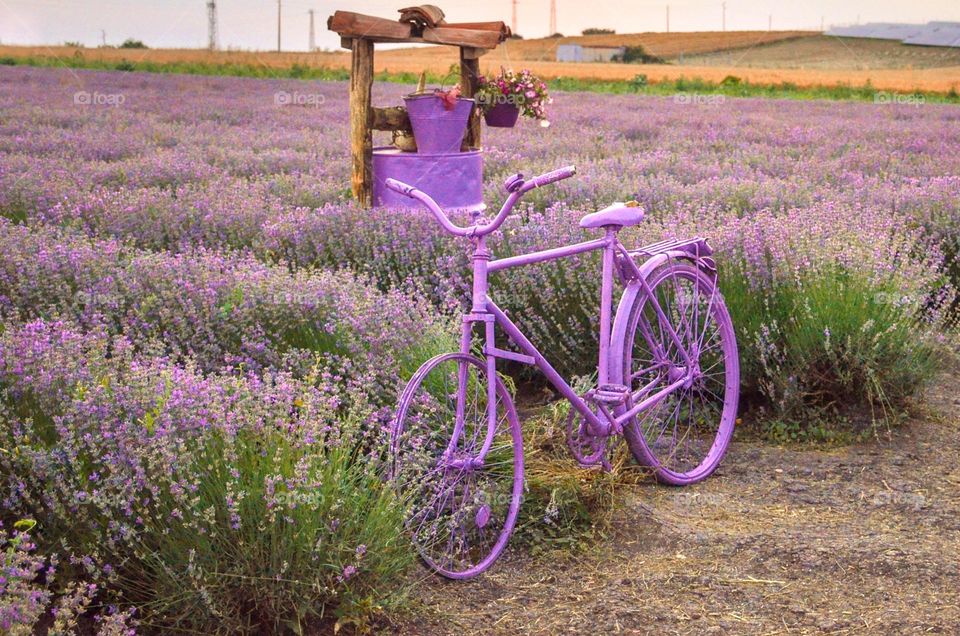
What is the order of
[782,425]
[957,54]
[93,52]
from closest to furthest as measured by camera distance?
[782,425] < [93,52] < [957,54]

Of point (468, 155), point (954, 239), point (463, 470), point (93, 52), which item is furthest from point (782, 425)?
point (93, 52)

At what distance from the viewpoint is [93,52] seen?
39.7 meters

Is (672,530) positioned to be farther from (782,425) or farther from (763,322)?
(763,322)

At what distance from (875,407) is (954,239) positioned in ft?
10.4

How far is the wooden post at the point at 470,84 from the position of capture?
8.96 metres

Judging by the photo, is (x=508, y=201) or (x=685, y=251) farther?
(x=685, y=251)

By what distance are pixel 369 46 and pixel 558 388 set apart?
476cm

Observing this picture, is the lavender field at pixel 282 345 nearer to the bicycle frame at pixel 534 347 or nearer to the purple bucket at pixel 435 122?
the bicycle frame at pixel 534 347

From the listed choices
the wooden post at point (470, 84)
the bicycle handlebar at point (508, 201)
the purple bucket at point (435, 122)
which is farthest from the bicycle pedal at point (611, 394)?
the wooden post at point (470, 84)
